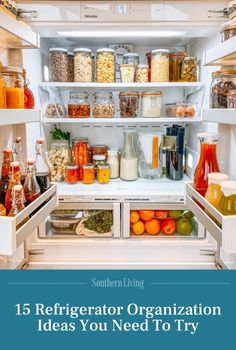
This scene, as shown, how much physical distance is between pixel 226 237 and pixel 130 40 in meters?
A: 1.45

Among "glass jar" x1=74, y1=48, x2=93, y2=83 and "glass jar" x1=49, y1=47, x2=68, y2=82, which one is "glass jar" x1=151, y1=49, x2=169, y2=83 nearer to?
"glass jar" x1=74, y1=48, x2=93, y2=83

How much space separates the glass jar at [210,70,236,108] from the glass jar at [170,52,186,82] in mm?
655

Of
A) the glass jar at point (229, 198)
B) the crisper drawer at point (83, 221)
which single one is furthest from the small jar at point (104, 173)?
the glass jar at point (229, 198)

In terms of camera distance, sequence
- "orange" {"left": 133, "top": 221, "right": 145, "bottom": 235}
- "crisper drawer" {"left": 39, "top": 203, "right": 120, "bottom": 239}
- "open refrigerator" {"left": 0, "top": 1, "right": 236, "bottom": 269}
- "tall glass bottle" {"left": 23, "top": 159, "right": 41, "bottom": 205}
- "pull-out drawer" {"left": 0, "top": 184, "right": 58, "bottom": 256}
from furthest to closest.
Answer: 1. "orange" {"left": 133, "top": 221, "right": 145, "bottom": 235}
2. "crisper drawer" {"left": 39, "top": 203, "right": 120, "bottom": 239}
3. "open refrigerator" {"left": 0, "top": 1, "right": 236, "bottom": 269}
4. "tall glass bottle" {"left": 23, "top": 159, "right": 41, "bottom": 205}
5. "pull-out drawer" {"left": 0, "top": 184, "right": 58, "bottom": 256}

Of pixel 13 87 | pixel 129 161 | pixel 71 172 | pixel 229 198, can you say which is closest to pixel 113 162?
pixel 129 161

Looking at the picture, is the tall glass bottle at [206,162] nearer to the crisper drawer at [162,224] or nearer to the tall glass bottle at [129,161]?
the crisper drawer at [162,224]

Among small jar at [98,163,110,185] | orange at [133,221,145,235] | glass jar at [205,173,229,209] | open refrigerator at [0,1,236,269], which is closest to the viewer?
glass jar at [205,173,229,209]

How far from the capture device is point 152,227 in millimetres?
1735

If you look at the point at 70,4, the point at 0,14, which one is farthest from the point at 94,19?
the point at 0,14

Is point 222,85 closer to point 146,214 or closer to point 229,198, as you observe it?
point 229,198

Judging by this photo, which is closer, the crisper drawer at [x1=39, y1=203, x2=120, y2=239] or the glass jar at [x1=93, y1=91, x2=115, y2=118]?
the crisper drawer at [x1=39, y1=203, x2=120, y2=239]

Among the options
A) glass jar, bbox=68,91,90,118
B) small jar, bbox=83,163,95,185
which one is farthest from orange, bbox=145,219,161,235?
glass jar, bbox=68,91,90,118

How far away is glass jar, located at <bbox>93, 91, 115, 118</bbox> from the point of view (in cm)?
182

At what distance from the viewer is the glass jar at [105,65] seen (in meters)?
1.74
